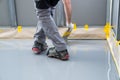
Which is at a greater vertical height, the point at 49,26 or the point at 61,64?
the point at 49,26

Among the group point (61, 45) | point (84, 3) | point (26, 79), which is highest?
point (84, 3)

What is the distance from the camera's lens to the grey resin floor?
1.75 meters

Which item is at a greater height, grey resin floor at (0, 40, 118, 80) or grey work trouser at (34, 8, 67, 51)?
grey work trouser at (34, 8, 67, 51)

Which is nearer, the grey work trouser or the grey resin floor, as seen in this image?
the grey resin floor

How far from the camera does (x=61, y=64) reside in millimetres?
1936

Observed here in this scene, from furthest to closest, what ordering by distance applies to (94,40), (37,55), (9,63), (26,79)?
(94,40) < (37,55) < (9,63) < (26,79)

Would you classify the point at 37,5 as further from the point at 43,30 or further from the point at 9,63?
the point at 9,63

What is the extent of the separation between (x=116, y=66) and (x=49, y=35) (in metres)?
0.60

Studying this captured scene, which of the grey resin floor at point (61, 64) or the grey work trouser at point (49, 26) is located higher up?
the grey work trouser at point (49, 26)

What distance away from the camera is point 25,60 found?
204 cm

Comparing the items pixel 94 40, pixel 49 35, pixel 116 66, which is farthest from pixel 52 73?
pixel 94 40

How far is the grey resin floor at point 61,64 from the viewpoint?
1751mm

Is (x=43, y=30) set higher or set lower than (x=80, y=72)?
higher

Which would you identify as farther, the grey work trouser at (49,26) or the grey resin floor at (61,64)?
the grey work trouser at (49,26)
